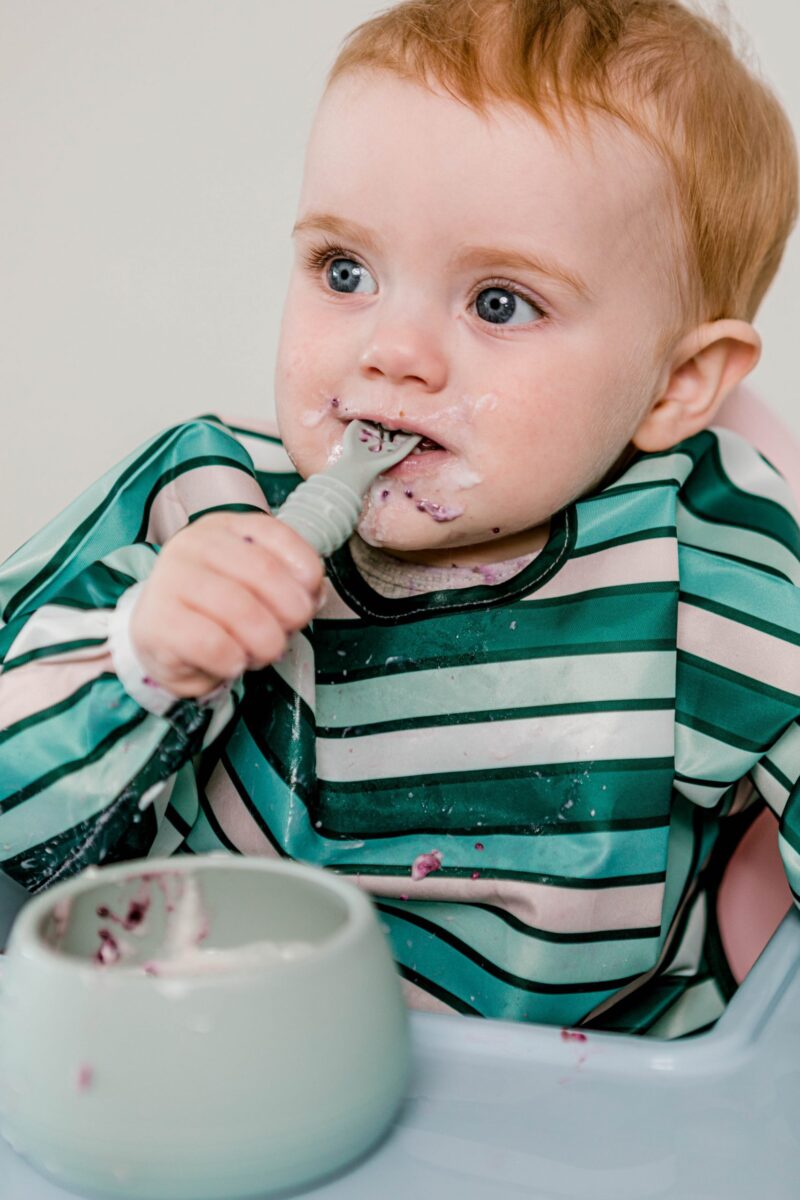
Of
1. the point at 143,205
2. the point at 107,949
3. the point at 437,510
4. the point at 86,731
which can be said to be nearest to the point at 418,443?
the point at 437,510

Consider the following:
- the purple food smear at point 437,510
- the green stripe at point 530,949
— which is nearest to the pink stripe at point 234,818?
the green stripe at point 530,949

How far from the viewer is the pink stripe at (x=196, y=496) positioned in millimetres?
818

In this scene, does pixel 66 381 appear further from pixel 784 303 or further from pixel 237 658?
pixel 237 658

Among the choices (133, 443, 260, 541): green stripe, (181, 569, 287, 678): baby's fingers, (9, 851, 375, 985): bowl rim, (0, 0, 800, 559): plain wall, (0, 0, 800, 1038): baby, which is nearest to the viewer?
(9, 851, 375, 985): bowl rim

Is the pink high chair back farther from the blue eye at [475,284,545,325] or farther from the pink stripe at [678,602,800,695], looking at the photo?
the blue eye at [475,284,545,325]

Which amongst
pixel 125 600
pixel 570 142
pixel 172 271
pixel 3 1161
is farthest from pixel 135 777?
pixel 172 271

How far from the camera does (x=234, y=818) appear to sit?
816 mm

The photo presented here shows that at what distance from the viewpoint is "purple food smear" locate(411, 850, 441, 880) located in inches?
30.8

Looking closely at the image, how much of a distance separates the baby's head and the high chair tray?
316mm

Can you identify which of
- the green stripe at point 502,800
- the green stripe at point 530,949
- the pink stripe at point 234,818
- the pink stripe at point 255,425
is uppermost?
the pink stripe at point 255,425

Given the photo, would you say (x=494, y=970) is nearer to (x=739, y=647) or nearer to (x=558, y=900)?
(x=558, y=900)

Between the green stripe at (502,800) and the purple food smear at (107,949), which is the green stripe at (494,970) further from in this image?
the purple food smear at (107,949)

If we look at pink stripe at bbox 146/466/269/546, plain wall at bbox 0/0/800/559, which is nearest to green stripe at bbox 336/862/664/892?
pink stripe at bbox 146/466/269/546

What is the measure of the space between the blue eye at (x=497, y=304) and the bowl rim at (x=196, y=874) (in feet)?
1.25
